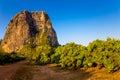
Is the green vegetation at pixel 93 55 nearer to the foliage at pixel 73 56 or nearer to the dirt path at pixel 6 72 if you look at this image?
the foliage at pixel 73 56

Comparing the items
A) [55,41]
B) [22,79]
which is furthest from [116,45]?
[55,41]

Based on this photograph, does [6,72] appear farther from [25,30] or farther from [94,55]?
[25,30]

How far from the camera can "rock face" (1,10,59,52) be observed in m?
146

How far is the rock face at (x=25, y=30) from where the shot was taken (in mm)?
145738

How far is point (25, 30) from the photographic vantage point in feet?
492

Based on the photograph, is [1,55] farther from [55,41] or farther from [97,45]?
[55,41]

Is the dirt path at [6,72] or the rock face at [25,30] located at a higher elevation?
the rock face at [25,30]

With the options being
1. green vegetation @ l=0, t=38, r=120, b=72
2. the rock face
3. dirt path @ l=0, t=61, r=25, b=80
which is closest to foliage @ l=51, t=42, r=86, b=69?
green vegetation @ l=0, t=38, r=120, b=72

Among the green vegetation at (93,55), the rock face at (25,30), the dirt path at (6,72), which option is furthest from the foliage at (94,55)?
the rock face at (25,30)

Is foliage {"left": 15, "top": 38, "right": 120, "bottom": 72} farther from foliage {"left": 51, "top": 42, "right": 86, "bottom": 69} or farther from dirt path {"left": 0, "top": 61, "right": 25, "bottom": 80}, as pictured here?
dirt path {"left": 0, "top": 61, "right": 25, "bottom": 80}

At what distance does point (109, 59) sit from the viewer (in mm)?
33719

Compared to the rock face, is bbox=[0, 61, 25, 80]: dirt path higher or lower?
lower

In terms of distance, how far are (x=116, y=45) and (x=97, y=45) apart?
4839mm

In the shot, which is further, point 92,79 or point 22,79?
point 22,79
